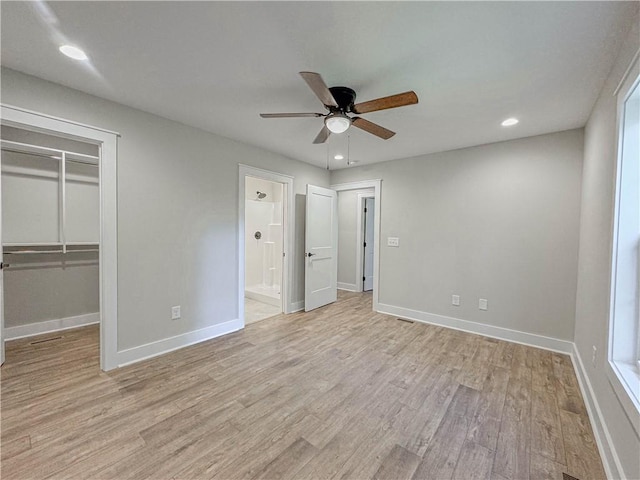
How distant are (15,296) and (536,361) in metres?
5.86

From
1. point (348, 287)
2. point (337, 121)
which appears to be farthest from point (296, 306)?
point (337, 121)

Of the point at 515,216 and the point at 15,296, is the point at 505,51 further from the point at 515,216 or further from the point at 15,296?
the point at 15,296

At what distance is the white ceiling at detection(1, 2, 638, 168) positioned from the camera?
56.2 inches

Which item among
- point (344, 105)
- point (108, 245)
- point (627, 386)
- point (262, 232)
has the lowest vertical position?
point (627, 386)

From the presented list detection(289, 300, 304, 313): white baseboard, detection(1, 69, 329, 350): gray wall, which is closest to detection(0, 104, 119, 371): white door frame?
detection(1, 69, 329, 350): gray wall

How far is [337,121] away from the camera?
2.12 meters

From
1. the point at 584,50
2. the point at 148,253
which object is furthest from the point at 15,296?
the point at 584,50

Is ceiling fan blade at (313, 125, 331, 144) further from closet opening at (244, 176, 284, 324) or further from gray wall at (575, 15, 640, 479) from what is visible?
closet opening at (244, 176, 284, 324)

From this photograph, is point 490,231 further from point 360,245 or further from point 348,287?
point 348,287

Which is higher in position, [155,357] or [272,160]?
[272,160]

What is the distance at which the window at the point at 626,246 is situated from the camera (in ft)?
5.08

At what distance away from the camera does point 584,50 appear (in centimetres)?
167

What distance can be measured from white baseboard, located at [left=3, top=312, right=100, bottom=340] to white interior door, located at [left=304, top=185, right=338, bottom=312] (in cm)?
302

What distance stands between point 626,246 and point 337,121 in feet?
6.66
